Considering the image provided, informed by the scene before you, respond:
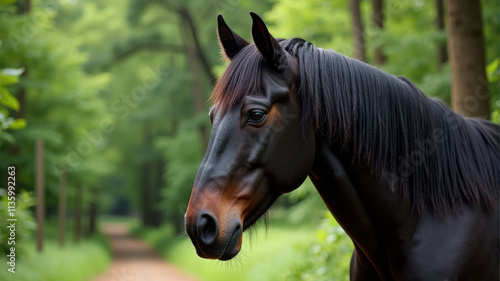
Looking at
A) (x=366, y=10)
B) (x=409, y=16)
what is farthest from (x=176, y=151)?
(x=409, y=16)

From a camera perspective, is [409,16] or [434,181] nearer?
[434,181]

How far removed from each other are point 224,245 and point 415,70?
11.4 meters

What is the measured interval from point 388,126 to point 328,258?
4.90 metres

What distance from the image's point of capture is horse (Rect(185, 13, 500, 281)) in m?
2.17

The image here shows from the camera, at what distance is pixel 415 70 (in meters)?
12.4

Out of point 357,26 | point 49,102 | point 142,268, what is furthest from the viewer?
point 142,268

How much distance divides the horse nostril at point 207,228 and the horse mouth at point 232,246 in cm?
8

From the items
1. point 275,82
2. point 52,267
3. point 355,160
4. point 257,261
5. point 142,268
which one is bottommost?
point 142,268

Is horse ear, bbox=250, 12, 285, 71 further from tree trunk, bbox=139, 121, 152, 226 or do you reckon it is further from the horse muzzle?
tree trunk, bbox=139, 121, 152, 226

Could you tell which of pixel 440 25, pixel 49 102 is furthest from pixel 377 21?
pixel 49 102

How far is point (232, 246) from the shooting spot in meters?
2.04

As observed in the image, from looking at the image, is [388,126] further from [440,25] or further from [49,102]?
[49,102]

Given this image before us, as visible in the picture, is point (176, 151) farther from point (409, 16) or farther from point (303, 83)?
point (303, 83)

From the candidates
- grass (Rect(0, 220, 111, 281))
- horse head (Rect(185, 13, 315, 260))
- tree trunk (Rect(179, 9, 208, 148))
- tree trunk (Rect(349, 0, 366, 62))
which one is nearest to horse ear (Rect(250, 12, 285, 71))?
horse head (Rect(185, 13, 315, 260))
